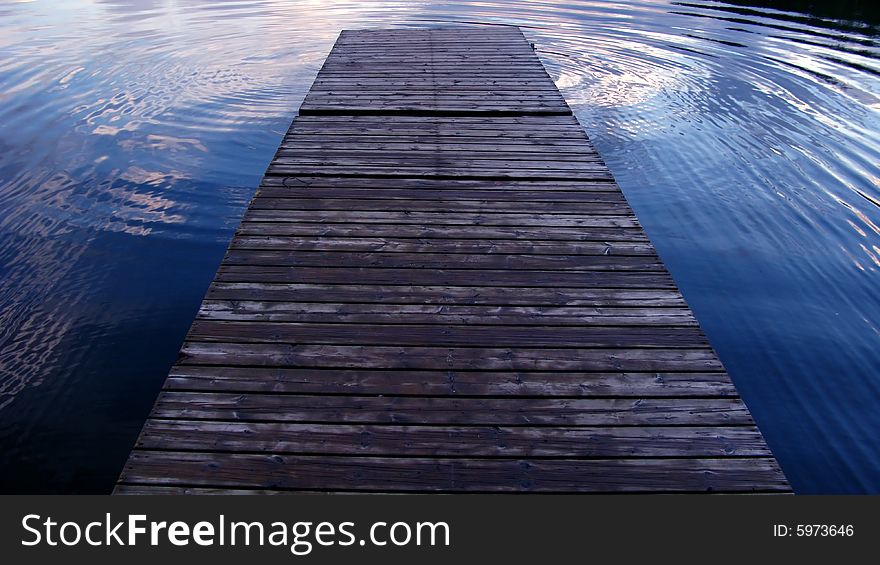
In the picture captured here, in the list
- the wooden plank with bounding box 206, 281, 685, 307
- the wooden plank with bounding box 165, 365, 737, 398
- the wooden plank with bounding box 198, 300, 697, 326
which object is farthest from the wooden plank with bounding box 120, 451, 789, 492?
the wooden plank with bounding box 206, 281, 685, 307

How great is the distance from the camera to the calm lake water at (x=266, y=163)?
16.4ft

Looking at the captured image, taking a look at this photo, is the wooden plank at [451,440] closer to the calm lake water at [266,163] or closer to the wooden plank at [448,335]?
the wooden plank at [448,335]

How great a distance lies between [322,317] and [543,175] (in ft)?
9.93

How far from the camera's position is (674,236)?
7445 mm

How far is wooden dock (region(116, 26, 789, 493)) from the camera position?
3180 millimetres

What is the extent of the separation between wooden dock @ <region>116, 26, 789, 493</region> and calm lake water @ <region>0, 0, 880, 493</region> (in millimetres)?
1468

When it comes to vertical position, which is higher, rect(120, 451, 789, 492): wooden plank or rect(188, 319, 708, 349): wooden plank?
rect(188, 319, 708, 349): wooden plank

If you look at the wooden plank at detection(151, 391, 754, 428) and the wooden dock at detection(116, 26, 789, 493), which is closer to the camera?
the wooden dock at detection(116, 26, 789, 493)

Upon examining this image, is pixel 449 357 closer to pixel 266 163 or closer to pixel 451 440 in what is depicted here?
pixel 451 440

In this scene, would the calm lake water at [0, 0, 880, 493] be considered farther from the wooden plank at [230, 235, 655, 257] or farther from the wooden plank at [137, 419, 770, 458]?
the wooden plank at [137, 419, 770, 458]

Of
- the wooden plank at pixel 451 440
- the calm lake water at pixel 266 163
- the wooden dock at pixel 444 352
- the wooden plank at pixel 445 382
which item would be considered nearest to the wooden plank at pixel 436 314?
the wooden dock at pixel 444 352

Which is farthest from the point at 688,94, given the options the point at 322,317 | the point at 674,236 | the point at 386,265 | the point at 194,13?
the point at 194,13

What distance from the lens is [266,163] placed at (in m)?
9.01

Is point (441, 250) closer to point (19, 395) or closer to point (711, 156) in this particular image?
point (19, 395)
